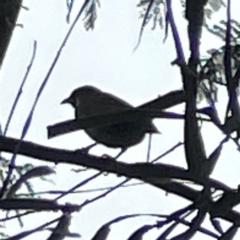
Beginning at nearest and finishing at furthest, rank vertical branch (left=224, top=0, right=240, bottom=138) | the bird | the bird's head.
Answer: vertical branch (left=224, top=0, right=240, bottom=138) < the bird < the bird's head

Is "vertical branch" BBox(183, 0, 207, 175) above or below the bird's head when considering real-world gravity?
below

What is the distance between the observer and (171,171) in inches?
40.7

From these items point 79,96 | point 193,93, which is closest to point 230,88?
point 193,93

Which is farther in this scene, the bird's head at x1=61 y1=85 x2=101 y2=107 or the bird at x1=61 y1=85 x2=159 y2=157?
the bird's head at x1=61 y1=85 x2=101 y2=107

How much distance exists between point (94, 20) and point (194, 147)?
66cm

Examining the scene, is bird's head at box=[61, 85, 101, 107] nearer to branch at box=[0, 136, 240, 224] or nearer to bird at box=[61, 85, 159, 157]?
bird at box=[61, 85, 159, 157]

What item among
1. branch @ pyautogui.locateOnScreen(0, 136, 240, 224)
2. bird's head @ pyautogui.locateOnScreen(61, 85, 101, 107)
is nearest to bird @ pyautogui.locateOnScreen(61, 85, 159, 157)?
bird's head @ pyautogui.locateOnScreen(61, 85, 101, 107)

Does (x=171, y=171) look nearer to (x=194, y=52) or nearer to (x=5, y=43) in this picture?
(x=194, y=52)

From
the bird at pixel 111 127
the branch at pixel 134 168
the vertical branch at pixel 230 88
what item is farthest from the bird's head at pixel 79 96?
the vertical branch at pixel 230 88

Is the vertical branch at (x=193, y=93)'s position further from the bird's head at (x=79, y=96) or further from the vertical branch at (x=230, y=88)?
the bird's head at (x=79, y=96)

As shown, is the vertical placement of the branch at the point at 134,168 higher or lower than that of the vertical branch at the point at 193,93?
lower

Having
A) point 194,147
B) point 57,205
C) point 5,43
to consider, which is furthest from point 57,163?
point 5,43

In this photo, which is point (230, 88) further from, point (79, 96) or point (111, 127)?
point (79, 96)

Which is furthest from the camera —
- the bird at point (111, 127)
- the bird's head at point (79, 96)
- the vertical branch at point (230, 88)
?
the bird's head at point (79, 96)
